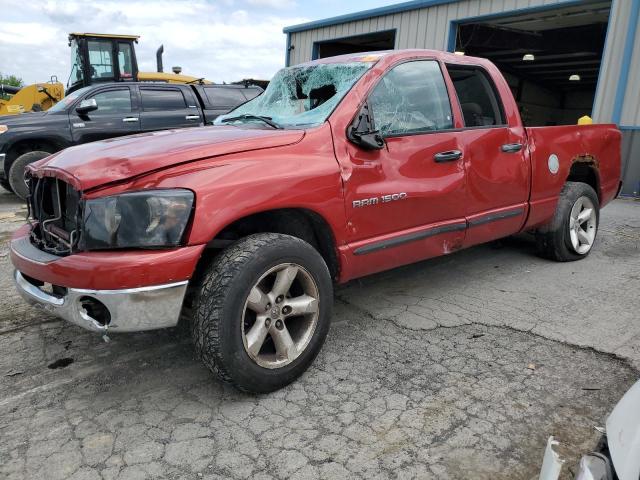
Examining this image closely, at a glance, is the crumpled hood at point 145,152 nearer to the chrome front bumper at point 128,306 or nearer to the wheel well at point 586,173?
the chrome front bumper at point 128,306

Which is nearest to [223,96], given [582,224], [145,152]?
[582,224]

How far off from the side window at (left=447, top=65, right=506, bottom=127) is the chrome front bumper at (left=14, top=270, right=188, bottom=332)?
2.65 metres

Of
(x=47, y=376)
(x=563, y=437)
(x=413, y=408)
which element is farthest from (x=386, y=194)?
(x=47, y=376)

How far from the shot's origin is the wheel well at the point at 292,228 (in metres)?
2.84

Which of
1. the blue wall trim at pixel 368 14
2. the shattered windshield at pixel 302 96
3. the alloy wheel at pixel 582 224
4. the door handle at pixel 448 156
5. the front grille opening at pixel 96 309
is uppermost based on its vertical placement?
the blue wall trim at pixel 368 14

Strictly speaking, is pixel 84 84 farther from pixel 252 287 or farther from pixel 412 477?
pixel 412 477

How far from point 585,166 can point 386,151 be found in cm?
297

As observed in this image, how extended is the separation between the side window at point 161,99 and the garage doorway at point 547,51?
258 inches

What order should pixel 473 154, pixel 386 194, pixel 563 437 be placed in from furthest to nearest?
1. pixel 473 154
2. pixel 386 194
3. pixel 563 437

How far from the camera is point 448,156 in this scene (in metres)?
3.50

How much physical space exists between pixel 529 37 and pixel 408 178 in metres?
13.7

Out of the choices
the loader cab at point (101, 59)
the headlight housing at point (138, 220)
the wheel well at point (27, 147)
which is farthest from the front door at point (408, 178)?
the loader cab at point (101, 59)

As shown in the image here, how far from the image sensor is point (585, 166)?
5086mm

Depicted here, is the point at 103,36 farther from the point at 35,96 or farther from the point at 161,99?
the point at 161,99
